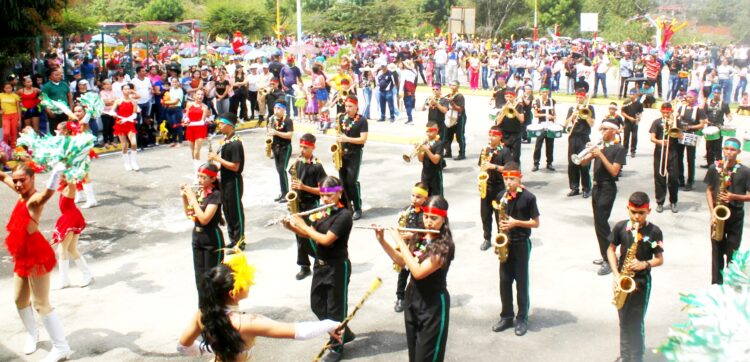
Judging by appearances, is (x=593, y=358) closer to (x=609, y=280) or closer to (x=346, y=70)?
(x=609, y=280)

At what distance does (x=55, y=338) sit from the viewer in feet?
25.7

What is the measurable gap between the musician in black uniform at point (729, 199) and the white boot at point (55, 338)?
23.4 ft

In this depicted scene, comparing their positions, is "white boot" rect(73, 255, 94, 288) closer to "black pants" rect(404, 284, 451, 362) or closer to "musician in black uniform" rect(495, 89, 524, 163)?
"black pants" rect(404, 284, 451, 362)

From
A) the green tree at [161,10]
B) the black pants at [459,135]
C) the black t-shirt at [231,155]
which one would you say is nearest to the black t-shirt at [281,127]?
the black t-shirt at [231,155]

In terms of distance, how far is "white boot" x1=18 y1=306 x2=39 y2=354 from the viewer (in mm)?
7941

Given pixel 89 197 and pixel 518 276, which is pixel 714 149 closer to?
pixel 518 276

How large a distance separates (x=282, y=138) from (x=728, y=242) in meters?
7.22

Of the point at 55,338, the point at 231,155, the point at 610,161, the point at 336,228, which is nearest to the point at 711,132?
the point at 610,161

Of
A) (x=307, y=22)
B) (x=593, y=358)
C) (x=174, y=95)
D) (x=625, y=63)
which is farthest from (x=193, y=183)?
(x=307, y=22)

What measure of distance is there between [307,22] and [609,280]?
5230 cm

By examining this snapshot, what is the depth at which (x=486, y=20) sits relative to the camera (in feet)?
220

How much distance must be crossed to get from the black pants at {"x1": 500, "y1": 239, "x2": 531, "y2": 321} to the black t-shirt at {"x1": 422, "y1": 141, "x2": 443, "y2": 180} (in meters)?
3.66

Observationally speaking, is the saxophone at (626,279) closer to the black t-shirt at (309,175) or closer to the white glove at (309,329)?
the white glove at (309,329)

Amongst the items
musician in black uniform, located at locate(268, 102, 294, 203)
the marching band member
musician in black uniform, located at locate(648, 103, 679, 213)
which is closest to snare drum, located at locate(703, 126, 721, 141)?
musician in black uniform, located at locate(648, 103, 679, 213)
